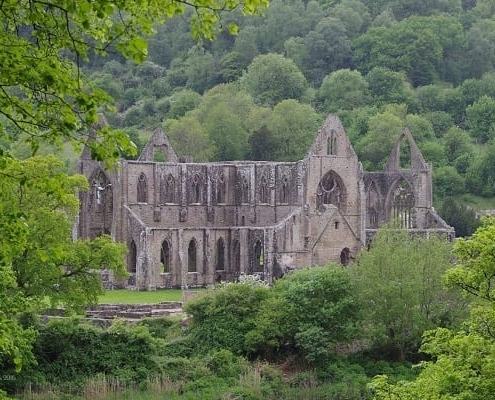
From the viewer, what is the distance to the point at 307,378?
42.2 meters

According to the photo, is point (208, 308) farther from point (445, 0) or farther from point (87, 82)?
point (445, 0)

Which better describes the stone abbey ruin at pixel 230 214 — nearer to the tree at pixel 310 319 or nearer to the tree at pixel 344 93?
the tree at pixel 310 319

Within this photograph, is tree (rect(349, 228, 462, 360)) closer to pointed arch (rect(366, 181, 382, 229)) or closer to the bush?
the bush

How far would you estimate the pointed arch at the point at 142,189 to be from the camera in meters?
68.4

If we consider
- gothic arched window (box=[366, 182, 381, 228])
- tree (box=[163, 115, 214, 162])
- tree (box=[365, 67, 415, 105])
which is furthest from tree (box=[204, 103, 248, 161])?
tree (box=[365, 67, 415, 105])

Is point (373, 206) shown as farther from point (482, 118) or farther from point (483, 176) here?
point (482, 118)

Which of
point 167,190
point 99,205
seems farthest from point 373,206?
point 99,205

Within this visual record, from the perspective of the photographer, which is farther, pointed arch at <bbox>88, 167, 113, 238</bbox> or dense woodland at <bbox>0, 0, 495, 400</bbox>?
pointed arch at <bbox>88, 167, 113, 238</bbox>

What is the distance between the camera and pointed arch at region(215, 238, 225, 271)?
6925cm

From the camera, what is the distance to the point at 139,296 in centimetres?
5916

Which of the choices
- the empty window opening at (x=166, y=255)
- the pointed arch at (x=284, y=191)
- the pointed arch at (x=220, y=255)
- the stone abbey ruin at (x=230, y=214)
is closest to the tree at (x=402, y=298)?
the stone abbey ruin at (x=230, y=214)

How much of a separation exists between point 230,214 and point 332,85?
56.1 meters

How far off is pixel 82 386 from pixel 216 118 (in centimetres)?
6474

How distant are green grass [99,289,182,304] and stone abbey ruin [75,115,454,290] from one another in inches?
50.8
